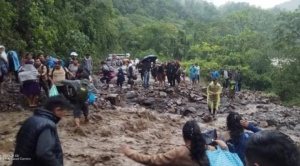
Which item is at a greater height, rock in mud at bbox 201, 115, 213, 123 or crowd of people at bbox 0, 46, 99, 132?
crowd of people at bbox 0, 46, 99, 132

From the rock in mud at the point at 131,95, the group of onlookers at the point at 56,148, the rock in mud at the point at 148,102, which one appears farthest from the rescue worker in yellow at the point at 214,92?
the group of onlookers at the point at 56,148

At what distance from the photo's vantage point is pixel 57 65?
10.0 m

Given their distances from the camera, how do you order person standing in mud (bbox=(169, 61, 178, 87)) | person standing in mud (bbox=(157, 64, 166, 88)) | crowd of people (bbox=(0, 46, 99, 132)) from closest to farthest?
crowd of people (bbox=(0, 46, 99, 132))
person standing in mud (bbox=(169, 61, 178, 87))
person standing in mud (bbox=(157, 64, 166, 88))

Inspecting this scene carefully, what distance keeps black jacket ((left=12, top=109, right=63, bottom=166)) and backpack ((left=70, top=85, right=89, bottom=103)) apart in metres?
4.72

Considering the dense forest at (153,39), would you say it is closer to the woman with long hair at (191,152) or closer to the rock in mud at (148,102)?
the rock in mud at (148,102)

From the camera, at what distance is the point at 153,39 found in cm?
6088

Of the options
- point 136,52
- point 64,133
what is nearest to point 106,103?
point 64,133

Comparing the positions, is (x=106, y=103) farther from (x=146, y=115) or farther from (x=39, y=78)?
(x=39, y=78)

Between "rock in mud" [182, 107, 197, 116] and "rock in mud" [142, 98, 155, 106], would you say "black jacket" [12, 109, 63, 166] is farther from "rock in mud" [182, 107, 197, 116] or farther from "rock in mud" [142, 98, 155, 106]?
"rock in mud" [142, 98, 155, 106]

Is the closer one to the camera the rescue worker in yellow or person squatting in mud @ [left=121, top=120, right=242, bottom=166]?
person squatting in mud @ [left=121, top=120, right=242, bottom=166]

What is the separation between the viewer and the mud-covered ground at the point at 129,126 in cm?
768

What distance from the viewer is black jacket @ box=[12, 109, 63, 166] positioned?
3.48 m

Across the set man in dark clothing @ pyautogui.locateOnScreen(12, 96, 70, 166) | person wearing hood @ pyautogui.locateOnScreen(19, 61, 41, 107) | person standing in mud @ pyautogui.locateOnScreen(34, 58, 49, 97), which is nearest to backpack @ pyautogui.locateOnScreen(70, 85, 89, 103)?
person wearing hood @ pyautogui.locateOnScreen(19, 61, 41, 107)

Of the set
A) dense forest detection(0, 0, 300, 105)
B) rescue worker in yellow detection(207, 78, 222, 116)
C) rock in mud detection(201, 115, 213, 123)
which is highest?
dense forest detection(0, 0, 300, 105)
